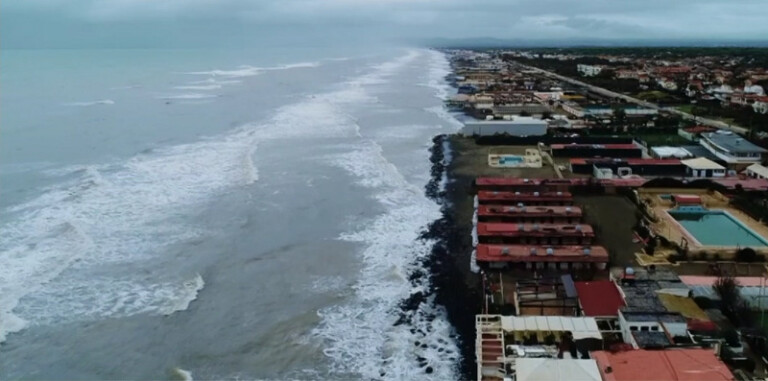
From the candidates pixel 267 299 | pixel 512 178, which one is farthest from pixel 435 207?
pixel 267 299

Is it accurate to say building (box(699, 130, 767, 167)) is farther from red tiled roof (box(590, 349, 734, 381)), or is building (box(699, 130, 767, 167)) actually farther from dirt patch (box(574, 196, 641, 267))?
red tiled roof (box(590, 349, 734, 381))

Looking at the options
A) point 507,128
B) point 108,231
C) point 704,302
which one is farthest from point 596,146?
point 108,231

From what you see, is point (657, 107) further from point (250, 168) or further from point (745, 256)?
point (250, 168)

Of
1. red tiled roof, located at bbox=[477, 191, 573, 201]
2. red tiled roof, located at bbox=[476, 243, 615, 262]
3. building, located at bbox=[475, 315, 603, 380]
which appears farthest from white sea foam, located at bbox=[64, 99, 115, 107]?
building, located at bbox=[475, 315, 603, 380]

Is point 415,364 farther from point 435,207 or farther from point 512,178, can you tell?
point 512,178

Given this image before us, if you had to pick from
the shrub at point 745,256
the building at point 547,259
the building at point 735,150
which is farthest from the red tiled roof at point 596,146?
the building at point 547,259

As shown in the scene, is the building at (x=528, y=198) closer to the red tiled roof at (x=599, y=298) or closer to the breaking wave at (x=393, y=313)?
the breaking wave at (x=393, y=313)

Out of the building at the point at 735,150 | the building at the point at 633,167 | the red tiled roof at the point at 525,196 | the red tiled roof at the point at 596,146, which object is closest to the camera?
the red tiled roof at the point at 525,196
